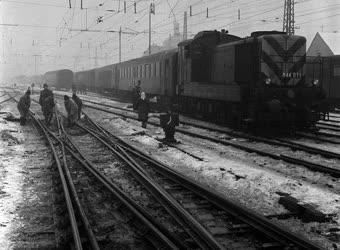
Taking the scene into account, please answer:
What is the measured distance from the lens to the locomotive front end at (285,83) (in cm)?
1446

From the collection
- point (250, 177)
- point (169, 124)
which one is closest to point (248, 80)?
point (169, 124)

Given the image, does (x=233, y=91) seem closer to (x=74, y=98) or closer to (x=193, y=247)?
(x=74, y=98)

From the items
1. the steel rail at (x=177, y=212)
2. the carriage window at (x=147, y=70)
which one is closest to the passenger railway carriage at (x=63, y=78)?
the carriage window at (x=147, y=70)

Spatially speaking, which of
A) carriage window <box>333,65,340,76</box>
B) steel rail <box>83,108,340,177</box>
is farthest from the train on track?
carriage window <box>333,65,340,76</box>

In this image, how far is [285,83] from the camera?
1516cm

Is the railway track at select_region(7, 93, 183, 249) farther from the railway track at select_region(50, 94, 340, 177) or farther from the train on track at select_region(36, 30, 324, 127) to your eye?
the train on track at select_region(36, 30, 324, 127)

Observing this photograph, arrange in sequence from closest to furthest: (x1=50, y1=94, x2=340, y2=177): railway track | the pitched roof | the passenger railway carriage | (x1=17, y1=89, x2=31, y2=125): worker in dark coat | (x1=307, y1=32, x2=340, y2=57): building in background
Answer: (x1=50, y1=94, x2=340, y2=177): railway track → (x1=17, y1=89, x2=31, y2=125): worker in dark coat → (x1=307, y1=32, x2=340, y2=57): building in background → the pitched roof → the passenger railway carriage

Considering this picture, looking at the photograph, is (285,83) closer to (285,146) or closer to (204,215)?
(285,146)

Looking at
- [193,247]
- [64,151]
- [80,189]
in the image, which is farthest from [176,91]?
[193,247]

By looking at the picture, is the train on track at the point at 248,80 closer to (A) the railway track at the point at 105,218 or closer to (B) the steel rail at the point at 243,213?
(B) the steel rail at the point at 243,213

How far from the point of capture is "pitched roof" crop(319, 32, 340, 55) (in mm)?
57244

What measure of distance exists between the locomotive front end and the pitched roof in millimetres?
44923

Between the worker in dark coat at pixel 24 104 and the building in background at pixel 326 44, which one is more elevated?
the building in background at pixel 326 44

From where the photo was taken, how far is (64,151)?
1222 cm
